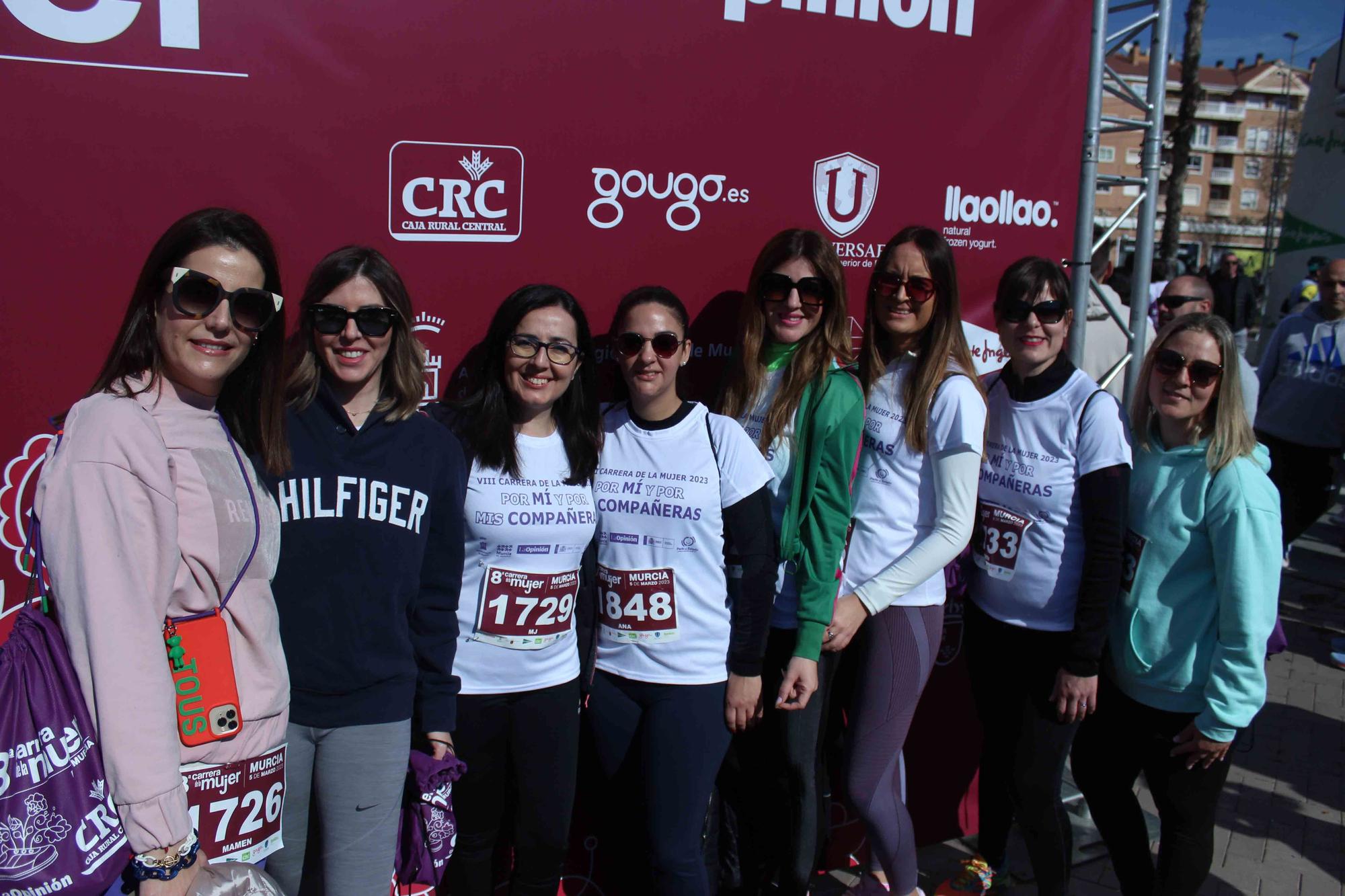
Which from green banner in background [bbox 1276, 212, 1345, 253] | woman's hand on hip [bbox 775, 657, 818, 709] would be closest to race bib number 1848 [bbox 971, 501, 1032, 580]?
woman's hand on hip [bbox 775, 657, 818, 709]

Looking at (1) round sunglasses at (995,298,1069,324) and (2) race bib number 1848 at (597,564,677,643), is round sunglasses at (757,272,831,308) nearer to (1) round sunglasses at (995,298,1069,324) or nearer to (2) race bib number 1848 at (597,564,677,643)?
(1) round sunglasses at (995,298,1069,324)

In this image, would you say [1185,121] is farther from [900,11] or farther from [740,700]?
[740,700]

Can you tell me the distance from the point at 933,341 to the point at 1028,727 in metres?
1.12

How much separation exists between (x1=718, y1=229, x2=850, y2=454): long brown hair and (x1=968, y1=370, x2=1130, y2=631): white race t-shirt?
1.90 ft

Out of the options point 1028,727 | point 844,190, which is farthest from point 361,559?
point 844,190

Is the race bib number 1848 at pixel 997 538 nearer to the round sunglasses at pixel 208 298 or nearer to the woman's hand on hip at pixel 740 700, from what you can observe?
the woman's hand on hip at pixel 740 700

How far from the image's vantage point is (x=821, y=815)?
10.2 feet

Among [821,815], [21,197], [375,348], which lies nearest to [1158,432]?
[821,815]

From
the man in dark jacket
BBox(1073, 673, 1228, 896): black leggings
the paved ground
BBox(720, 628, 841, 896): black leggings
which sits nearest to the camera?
BBox(1073, 673, 1228, 896): black leggings

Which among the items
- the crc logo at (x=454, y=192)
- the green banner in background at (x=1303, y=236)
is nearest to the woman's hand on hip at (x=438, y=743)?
the crc logo at (x=454, y=192)

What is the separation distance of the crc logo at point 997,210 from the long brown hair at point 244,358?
246cm

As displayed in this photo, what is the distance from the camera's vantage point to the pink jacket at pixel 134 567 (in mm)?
1527

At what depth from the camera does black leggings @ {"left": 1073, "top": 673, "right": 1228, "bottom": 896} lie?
2.56 m

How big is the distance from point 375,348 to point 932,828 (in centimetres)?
284
